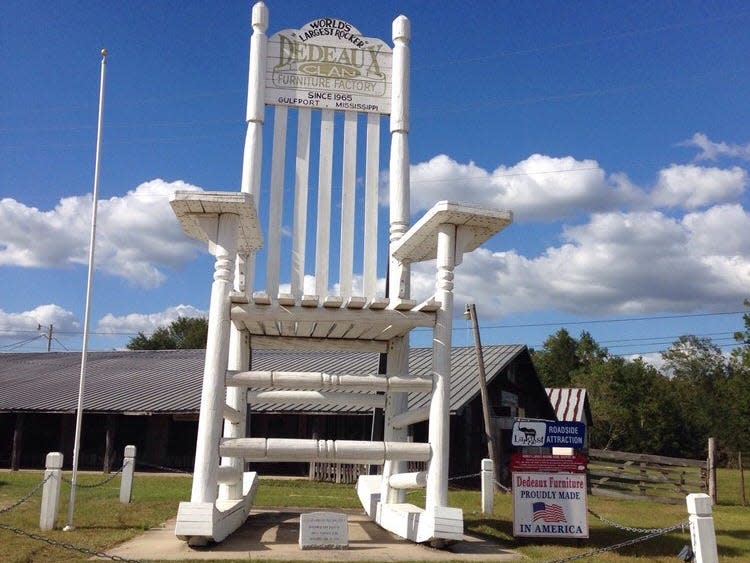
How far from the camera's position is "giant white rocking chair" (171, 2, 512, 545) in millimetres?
6508

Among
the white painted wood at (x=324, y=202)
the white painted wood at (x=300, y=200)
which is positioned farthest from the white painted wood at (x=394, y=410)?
the white painted wood at (x=300, y=200)

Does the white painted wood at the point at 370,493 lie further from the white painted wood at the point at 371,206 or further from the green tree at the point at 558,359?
the green tree at the point at 558,359

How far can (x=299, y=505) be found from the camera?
11.8 meters

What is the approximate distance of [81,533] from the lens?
7750 millimetres

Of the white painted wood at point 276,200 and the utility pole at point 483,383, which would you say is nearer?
the white painted wood at point 276,200

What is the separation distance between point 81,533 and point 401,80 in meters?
5.76

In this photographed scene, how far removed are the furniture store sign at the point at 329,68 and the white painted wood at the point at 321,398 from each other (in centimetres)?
308

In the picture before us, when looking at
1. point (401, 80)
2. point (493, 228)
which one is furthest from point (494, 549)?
point (401, 80)

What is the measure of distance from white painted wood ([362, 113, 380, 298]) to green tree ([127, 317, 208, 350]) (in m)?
51.8

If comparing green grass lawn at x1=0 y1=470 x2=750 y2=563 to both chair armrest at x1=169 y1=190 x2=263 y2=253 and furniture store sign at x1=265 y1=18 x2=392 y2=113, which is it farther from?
furniture store sign at x1=265 y1=18 x2=392 y2=113

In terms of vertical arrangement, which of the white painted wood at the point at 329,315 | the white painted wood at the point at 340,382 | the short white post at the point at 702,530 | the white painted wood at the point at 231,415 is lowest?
the short white post at the point at 702,530

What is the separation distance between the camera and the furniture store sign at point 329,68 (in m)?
8.31

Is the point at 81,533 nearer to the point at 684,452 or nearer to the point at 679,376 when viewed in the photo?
the point at 684,452

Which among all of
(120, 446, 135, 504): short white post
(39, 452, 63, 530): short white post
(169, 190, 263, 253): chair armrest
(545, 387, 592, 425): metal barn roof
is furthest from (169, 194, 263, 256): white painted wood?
(545, 387, 592, 425): metal barn roof
